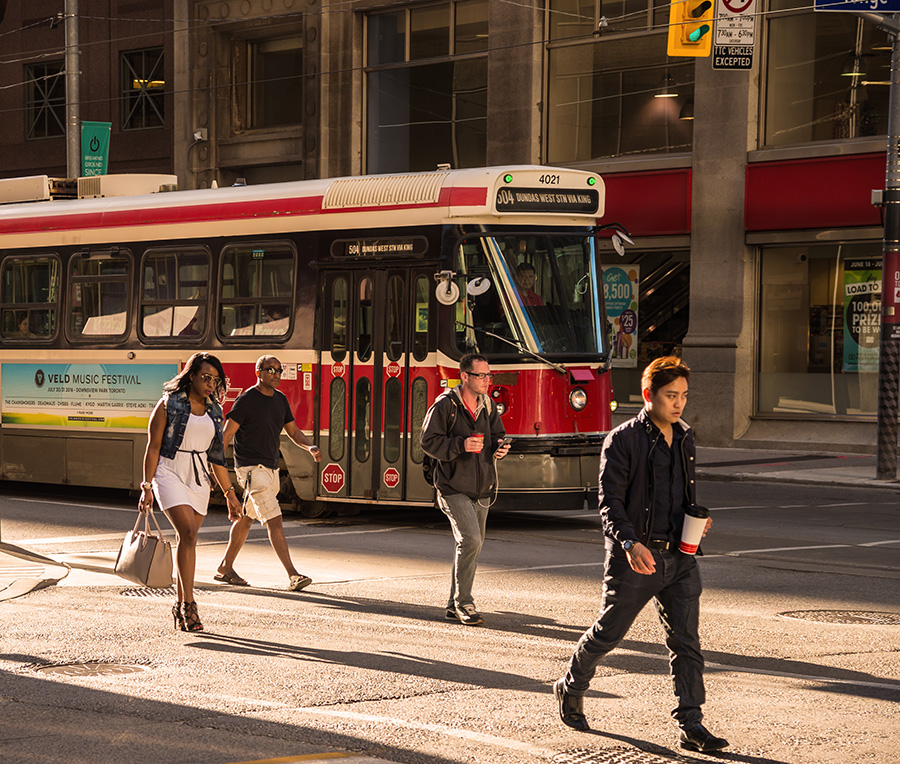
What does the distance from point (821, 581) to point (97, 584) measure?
5.57 m

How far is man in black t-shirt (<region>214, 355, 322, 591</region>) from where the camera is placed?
10.6 metres

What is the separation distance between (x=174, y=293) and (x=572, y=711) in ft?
35.1

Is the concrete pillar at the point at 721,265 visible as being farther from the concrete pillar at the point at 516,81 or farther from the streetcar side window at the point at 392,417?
the streetcar side window at the point at 392,417

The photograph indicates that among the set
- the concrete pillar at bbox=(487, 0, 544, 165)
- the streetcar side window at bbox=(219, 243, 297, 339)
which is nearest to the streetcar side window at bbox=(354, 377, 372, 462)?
the streetcar side window at bbox=(219, 243, 297, 339)

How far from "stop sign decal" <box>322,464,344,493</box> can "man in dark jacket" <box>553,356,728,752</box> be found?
823 centimetres

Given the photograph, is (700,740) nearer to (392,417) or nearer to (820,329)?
(392,417)

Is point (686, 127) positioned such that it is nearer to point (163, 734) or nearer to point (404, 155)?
point (404, 155)

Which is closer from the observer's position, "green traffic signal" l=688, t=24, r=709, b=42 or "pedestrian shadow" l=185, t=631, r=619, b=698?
"pedestrian shadow" l=185, t=631, r=619, b=698

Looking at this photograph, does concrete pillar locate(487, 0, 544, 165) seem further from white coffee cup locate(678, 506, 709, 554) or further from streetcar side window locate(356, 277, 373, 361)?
white coffee cup locate(678, 506, 709, 554)

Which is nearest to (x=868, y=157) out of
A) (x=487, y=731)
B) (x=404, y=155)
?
(x=404, y=155)

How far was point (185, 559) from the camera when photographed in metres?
8.95

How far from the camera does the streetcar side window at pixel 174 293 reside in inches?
624

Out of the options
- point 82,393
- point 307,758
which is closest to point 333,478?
point 82,393

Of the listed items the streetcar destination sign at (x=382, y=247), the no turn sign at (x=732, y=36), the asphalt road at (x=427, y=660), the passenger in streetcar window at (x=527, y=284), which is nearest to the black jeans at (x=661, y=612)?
the asphalt road at (x=427, y=660)
